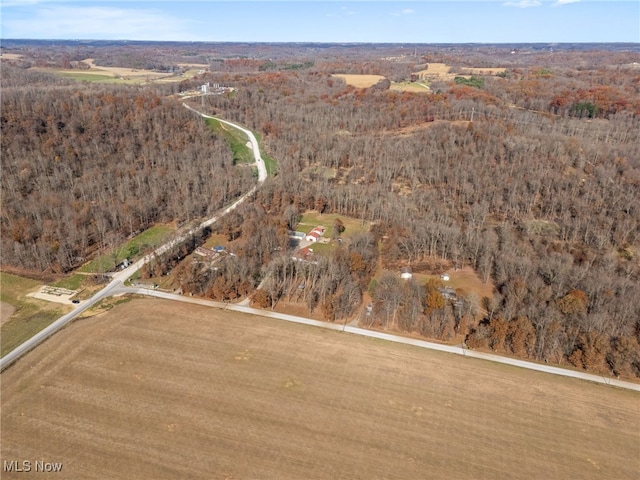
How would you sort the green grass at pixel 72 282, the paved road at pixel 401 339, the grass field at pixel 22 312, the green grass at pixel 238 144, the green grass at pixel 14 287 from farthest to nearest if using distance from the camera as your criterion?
1. the green grass at pixel 238 144
2. the green grass at pixel 72 282
3. the green grass at pixel 14 287
4. the grass field at pixel 22 312
5. the paved road at pixel 401 339

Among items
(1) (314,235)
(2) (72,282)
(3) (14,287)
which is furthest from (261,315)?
(3) (14,287)

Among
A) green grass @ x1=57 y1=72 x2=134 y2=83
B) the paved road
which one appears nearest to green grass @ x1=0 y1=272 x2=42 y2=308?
the paved road

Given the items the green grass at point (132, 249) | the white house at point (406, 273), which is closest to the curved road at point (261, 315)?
the green grass at point (132, 249)

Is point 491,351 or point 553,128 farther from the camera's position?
point 553,128

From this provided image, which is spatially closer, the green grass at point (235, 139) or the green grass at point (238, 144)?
the green grass at point (238, 144)

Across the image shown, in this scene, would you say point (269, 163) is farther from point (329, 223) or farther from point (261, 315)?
point (261, 315)

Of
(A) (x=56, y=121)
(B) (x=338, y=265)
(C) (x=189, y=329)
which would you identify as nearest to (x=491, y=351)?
(B) (x=338, y=265)

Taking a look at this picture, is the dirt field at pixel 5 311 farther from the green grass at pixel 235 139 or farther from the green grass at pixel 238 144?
the green grass at pixel 235 139

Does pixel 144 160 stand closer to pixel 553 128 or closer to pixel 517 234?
pixel 517 234
